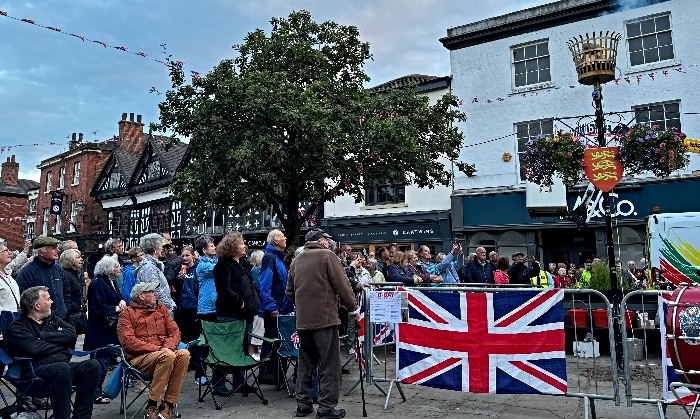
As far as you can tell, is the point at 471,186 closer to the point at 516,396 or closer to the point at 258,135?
the point at 258,135

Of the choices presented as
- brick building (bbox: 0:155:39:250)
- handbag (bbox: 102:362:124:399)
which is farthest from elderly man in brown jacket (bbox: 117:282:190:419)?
brick building (bbox: 0:155:39:250)

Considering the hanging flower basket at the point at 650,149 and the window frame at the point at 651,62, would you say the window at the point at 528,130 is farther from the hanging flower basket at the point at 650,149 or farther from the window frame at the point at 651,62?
the hanging flower basket at the point at 650,149

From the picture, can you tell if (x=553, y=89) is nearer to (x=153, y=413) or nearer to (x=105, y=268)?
(x=105, y=268)

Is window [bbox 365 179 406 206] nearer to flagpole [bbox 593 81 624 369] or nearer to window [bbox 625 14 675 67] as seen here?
window [bbox 625 14 675 67]

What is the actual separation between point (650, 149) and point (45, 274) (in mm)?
10118

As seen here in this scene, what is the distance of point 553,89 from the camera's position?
1930 centimetres

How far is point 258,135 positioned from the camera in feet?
45.8

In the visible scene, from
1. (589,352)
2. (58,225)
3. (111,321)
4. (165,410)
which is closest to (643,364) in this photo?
(589,352)

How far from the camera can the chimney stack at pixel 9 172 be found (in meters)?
45.9

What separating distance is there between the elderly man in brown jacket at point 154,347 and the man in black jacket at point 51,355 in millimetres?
487

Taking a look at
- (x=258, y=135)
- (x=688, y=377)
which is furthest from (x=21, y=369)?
(x=258, y=135)

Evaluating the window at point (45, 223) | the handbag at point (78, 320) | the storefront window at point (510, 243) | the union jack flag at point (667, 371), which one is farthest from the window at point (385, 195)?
the window at point (45, 223)

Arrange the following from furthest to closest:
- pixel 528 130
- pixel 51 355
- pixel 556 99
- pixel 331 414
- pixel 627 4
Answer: pixel 528 130 → pixel 556 99 → pixel 627 4 → pixel 331 414 → pixel 51 355

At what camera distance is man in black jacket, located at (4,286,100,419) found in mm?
4707
